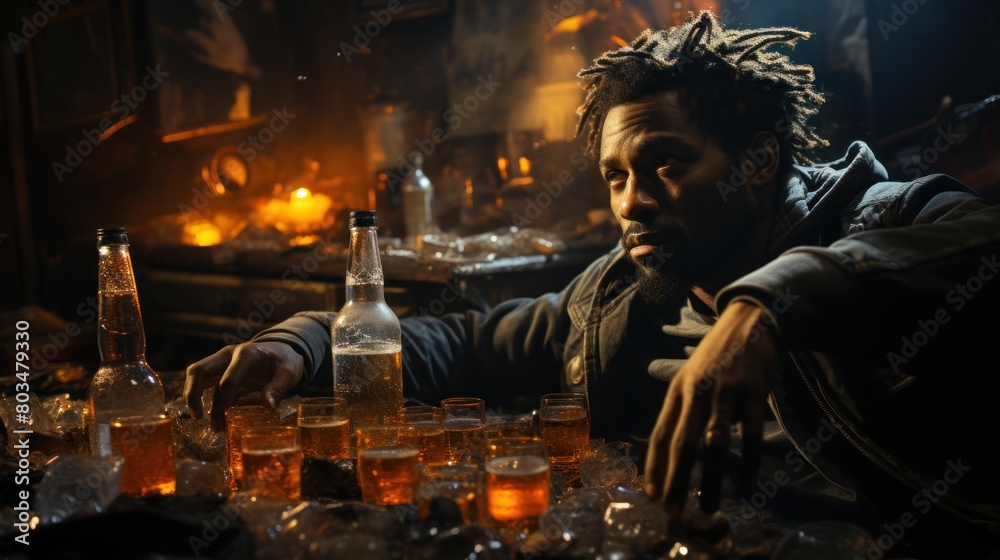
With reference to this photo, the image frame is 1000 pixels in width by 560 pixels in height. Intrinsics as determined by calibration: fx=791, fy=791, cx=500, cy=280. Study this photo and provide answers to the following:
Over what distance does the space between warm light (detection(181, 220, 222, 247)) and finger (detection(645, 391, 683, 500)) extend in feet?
16.2

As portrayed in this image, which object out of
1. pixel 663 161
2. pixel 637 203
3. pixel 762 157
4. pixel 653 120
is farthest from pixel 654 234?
pixel 762 157

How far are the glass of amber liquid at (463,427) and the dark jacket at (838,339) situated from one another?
0.72 meters

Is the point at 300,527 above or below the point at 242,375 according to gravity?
below

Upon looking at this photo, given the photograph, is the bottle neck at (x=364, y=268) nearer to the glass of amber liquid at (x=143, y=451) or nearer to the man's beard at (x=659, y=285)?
the glass of amber liquid at (x=143, y=451)

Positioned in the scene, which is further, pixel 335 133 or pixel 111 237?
pixel 335 133

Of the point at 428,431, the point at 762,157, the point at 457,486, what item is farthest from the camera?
the point at 762,157

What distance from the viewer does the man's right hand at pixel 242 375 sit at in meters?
2.06

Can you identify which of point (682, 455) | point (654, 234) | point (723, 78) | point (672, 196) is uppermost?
point (723, 78)

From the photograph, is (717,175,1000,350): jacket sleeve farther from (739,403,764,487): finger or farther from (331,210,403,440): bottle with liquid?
(331,210,403,440): bottle with liquid

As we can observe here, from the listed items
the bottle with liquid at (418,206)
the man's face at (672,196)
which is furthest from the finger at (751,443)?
the bottle with liquid at (418,206)

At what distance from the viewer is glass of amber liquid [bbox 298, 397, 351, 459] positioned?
5.99ft

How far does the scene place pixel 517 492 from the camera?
1.46m

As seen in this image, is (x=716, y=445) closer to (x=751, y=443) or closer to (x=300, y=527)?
(x=751, y=443)

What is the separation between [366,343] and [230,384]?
1.22 ft
